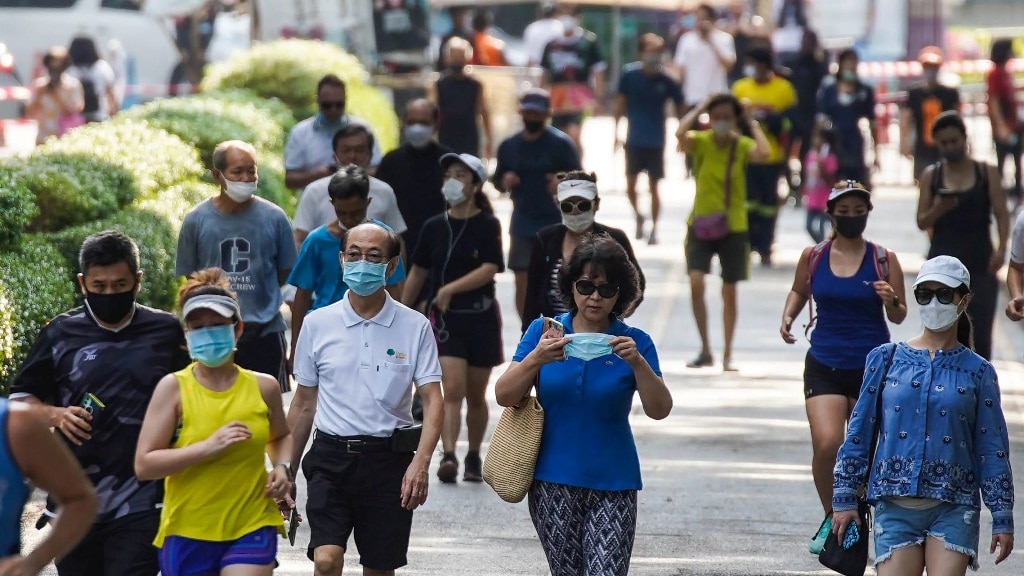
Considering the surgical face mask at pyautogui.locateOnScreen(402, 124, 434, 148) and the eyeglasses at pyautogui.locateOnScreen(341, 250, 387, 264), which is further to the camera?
the surgical face mask at pyautogui.locateOnScreen(402, 124, 434, 148)

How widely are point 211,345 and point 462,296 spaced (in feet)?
13.0

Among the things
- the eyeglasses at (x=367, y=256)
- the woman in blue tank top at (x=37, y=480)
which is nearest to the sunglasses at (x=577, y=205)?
the eyeglasses at (x=367, y=256)

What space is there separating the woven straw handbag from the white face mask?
2.92 m

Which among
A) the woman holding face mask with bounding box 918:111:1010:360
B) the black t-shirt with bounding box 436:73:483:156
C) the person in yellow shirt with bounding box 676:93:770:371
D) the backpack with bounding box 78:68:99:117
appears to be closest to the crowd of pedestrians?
the woman holding face mask with bounding box 918:111:1010:360

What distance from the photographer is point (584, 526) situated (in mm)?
6008

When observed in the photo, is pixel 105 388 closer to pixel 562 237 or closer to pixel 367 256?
pixel 367 256

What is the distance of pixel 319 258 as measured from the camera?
27.6ft

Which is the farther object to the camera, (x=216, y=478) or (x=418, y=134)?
(x=418, y=134)

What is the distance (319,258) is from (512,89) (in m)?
18.2

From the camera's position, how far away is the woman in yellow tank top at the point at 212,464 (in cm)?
543

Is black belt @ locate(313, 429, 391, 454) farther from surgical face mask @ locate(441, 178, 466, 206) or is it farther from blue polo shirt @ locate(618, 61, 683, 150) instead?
blue polo shirt @ locate(618, 61, 683, 150)

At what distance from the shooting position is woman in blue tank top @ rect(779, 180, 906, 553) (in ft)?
25.4

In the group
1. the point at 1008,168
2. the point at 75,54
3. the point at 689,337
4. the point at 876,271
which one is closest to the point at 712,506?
the point at 876,271

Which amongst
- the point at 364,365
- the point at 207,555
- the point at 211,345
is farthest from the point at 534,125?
the point at 207,555
